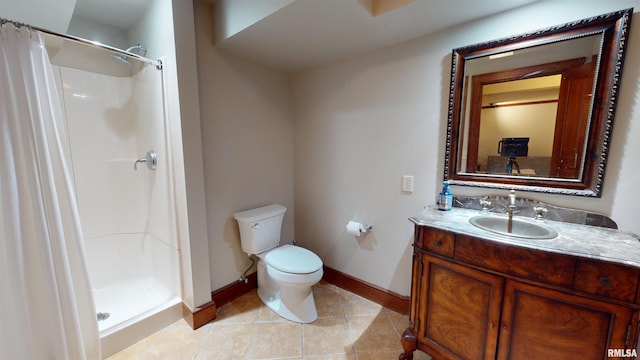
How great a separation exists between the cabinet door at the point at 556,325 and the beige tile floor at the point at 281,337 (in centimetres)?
63

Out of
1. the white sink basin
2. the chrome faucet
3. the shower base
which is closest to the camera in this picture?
the white sink basin

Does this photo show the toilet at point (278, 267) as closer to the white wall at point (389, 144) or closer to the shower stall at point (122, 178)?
the white wall at point (389, 144)

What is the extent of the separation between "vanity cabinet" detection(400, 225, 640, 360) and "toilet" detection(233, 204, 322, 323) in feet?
2.30

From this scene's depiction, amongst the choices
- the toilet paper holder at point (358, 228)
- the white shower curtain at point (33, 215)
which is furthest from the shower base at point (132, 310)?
the toilet paper holder at point (358, 228)

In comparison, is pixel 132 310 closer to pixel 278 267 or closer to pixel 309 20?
pixel 278 267

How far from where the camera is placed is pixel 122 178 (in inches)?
83.4

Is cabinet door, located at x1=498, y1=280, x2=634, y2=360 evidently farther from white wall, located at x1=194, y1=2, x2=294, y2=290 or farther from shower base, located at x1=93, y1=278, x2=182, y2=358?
shower base, located at x1=93, y1=278, x2=182, y2=358

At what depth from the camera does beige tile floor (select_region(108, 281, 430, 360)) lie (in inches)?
58.7

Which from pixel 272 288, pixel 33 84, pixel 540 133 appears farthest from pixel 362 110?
pixel 33 84

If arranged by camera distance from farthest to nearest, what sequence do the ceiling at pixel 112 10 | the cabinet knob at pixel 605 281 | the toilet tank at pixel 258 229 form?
the toilet tank at pixel 258 229 → the ceiling at pixel 112 10 → the cabinet knob at pixel 605 281

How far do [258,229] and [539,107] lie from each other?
1.94 metres

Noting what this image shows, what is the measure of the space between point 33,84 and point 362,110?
1826 millimetres

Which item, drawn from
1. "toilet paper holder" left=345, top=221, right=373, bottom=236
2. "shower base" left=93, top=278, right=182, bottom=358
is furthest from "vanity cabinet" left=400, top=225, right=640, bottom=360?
"shower base" left=93, top=278, right=182, bottom=358

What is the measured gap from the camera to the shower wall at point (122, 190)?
181 centimetres
